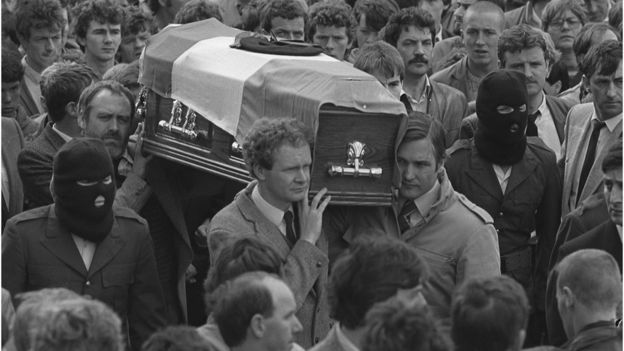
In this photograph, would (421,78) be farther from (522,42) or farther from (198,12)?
(198,12)

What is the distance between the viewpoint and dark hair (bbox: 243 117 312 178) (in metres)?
6.93

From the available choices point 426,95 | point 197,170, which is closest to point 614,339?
point 197,170

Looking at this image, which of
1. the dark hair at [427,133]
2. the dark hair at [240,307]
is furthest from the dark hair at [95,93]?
the dark hair at [240,307]

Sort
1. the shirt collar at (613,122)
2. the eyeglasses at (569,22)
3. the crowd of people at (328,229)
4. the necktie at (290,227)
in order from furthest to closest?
the eyeglasses at (569,22) → the shirt collar at (613,122) → the necktie at (290,227) → the crowd of people at (328,229)

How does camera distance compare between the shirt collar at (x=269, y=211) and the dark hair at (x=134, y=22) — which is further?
the dark hair at (x=134, y=22)

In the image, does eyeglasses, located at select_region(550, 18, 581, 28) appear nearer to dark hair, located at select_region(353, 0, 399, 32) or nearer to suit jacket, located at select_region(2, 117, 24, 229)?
dark hair, located at select_region(353, 0, 399, 32)

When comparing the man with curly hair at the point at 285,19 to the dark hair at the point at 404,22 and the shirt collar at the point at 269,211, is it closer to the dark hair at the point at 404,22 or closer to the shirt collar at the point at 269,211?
the dark hair at the point at 404,22

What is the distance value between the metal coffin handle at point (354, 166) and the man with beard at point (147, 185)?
4.43 ft

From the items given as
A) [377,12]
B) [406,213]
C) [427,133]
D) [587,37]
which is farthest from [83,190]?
[377,12]

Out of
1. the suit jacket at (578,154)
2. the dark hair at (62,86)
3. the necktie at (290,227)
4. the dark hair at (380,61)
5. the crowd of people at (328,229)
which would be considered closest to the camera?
the crowd of people at (328,229)

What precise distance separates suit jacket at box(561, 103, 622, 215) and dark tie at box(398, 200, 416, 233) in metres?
1.23

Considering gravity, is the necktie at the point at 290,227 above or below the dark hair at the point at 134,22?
above

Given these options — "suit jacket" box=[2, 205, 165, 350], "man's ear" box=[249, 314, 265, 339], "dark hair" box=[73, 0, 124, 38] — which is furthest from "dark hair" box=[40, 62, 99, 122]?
"man's ear" box=[249, 314, 265, 339]

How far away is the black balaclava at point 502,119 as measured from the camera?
26.6ft
